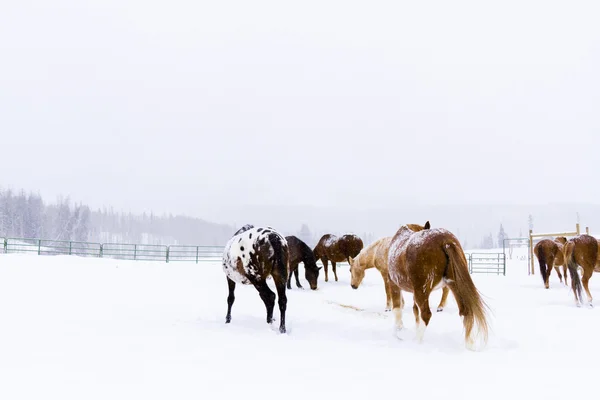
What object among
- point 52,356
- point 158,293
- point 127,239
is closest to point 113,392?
point 52,356

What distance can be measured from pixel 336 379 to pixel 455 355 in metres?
1.77

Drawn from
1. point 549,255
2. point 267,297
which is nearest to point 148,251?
point 267,297

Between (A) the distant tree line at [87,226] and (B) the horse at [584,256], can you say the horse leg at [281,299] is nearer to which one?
(B) the horse at [584,256]

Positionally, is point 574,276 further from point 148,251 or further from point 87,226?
point 87,226

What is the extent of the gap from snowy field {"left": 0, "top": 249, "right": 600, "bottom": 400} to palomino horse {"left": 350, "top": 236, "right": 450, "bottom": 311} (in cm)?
92

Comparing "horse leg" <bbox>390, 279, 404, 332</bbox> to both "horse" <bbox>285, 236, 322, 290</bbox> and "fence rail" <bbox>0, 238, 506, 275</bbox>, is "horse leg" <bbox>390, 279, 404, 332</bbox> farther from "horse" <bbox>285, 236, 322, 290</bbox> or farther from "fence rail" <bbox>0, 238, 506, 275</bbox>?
"fence rail" <bbox>0, 238, 506, 275</bbox>

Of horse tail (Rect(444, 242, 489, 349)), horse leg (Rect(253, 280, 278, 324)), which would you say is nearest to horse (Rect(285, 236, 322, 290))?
horse leg (Rect(253, 280, 278, 324))

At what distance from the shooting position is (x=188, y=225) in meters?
155

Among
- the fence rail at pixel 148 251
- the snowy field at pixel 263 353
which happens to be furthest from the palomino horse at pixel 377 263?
the fence rail at pixel 148 251

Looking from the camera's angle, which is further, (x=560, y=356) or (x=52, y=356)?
(x=560, y=356)

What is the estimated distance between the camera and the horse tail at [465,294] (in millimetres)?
4601

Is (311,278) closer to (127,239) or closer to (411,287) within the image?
(411,287)

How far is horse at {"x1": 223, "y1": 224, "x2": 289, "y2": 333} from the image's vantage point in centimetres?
576

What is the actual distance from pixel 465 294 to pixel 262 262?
9.63 feet
